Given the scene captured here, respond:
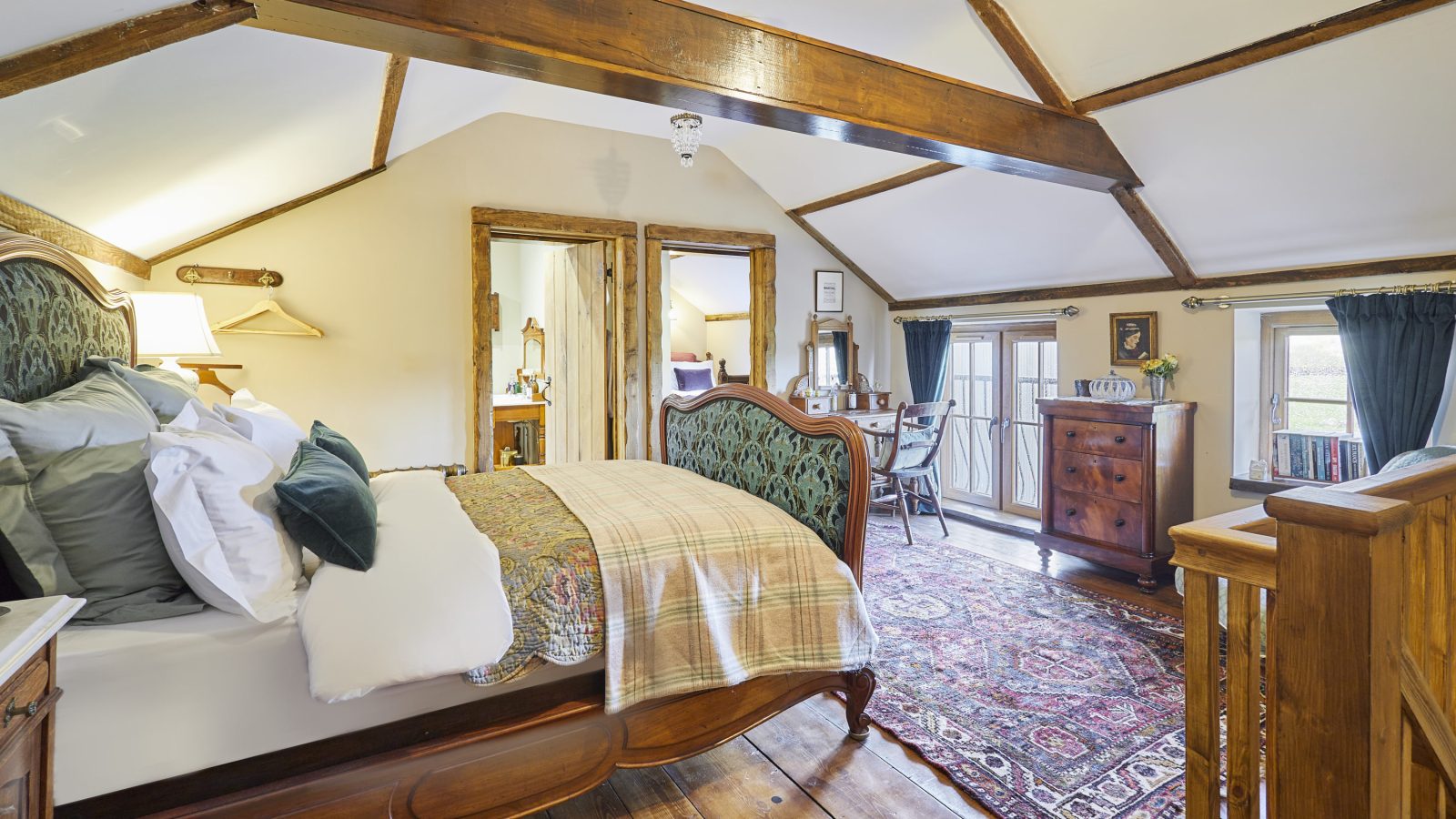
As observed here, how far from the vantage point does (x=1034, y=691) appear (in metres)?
2.60

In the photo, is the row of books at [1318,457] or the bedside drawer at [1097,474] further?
the bedside drawer at [1097,474]

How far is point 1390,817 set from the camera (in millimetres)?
1034

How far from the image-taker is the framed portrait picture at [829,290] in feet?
18.0

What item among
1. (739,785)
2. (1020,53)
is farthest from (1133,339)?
(739,785)

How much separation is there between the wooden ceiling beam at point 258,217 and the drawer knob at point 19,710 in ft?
9.97

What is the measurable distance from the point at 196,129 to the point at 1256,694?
3.07m

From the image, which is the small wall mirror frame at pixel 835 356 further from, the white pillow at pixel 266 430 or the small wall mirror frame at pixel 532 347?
the white pillow at pixel 266 430

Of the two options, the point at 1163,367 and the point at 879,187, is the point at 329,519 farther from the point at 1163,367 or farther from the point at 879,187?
the point at 1163,367

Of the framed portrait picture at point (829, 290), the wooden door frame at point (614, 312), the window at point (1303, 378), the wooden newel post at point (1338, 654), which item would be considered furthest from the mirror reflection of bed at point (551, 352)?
the wooden newel post at point (1338, 654)

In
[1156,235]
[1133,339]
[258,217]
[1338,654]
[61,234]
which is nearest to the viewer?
[1338,654]

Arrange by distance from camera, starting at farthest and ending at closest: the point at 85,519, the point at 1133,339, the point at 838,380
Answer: the point at 838,380 → the point at 1133,339 → the point at 85,519

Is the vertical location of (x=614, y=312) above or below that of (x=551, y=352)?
above

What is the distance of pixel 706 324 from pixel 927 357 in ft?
11.5

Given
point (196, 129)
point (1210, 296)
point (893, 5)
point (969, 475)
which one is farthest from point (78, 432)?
point (969, 475)
